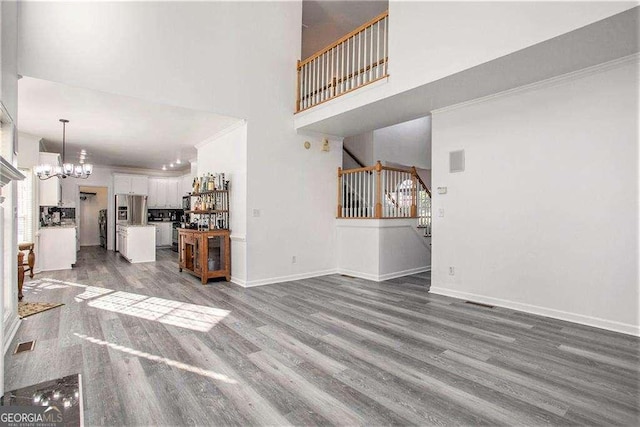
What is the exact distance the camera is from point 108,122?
5238mm

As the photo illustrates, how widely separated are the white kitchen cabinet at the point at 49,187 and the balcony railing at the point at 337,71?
5.08m

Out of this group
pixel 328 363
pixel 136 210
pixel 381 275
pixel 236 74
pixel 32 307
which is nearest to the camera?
pixel 328 363

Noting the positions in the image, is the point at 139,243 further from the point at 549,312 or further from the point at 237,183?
the point at 549,312

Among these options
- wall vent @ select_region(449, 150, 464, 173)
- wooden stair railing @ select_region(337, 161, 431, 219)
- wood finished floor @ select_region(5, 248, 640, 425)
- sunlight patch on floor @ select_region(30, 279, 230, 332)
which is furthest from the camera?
wooden stair railing @ select_region(337, 161, 431, 219)

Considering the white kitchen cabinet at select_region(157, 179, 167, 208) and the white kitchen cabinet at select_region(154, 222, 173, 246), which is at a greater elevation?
the white kitchen cabinet at select_region(157, 179, 167, 208)

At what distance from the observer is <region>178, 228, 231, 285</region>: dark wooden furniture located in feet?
17.3

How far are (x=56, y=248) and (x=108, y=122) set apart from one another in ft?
10.7

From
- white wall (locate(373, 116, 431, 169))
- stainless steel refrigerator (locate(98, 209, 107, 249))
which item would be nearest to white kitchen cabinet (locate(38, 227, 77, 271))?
stainless steel refrigerator (locate(98, 209, 107, 249))

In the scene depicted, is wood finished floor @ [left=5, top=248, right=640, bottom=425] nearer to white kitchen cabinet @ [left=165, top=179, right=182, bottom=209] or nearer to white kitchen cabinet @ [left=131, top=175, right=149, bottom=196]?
white kitchen cabinet @ [left=131, top=175, right=149, bottom=196]

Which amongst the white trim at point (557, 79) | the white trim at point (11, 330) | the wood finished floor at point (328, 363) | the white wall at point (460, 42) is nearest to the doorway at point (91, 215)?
the wood finished floor at point (328, 363)

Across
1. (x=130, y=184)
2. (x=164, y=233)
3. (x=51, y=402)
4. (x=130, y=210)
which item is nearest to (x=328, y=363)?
(x=51, y=402)

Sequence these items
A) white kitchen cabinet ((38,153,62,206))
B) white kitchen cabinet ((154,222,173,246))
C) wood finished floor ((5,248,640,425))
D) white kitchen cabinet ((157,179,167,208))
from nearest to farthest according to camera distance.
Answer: wood finished floor ((5,248,640,425)) < white kitchen cabinet ((38,153,62,206)) < white kitchen cabinet ((154,222,173,246)) < white kitchen cabinet ((157,179,167,208))

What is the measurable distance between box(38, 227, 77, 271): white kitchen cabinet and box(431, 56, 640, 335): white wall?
7.29 meters

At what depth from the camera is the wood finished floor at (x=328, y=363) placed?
1.89 meters
